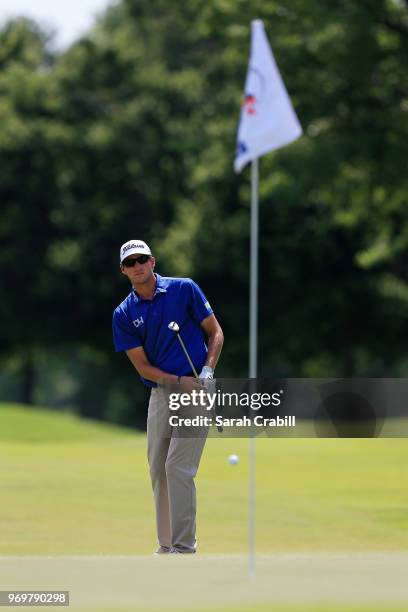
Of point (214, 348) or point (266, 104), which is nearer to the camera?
point (214, 348)

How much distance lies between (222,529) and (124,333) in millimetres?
3552

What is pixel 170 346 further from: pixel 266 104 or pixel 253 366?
pixel 266 104

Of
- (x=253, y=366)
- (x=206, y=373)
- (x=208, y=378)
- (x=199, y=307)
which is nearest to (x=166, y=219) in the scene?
(x=253, y=366)

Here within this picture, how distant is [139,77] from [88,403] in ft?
102

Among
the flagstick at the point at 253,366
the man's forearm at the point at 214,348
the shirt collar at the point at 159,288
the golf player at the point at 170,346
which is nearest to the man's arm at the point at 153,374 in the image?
the golf player at the point at 170,346

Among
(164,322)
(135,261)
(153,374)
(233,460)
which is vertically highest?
(233,460)

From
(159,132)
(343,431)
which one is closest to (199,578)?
(343,431)

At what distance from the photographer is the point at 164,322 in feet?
27.9

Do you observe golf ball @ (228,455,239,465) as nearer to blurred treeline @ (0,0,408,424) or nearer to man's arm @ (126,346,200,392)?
man's arm @ (126,346,200,392)

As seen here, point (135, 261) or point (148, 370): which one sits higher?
point (135, 261)

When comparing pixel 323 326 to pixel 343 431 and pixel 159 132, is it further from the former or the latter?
pixel 343 431

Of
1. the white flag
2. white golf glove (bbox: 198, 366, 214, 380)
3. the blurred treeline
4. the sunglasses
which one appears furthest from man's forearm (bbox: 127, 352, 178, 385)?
the blurred treeline

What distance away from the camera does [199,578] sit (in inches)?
278

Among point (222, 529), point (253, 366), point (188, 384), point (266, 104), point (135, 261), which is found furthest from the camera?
point (266, 104)
